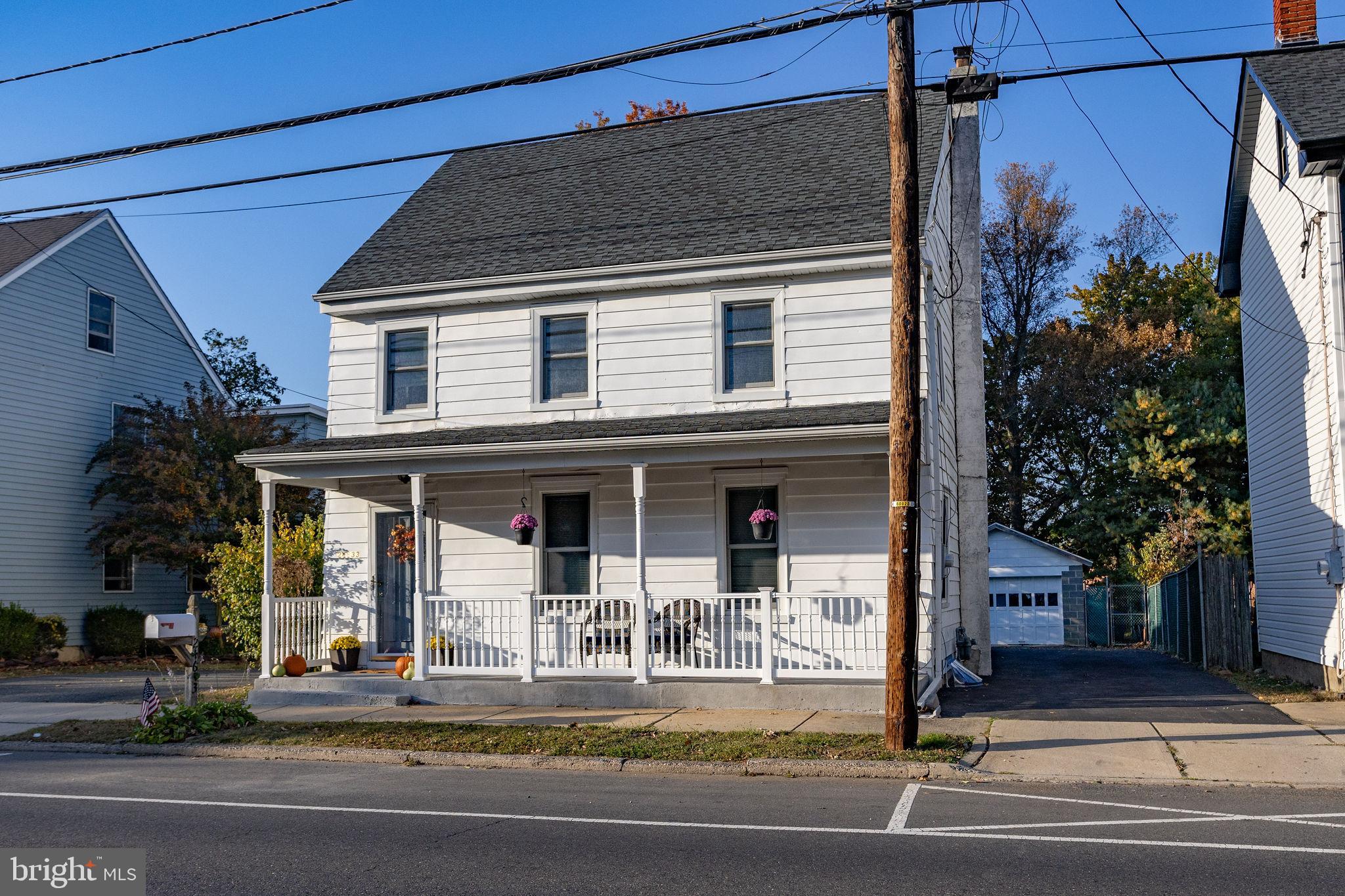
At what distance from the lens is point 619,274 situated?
16938 mm

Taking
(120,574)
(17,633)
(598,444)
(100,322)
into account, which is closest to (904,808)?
(598,444)

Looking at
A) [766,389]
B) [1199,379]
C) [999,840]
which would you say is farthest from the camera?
[1199,379]

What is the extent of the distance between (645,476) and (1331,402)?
8940mm

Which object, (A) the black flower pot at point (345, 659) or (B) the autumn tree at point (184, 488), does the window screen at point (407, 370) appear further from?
(B) the autumn tree at point (184, 488)

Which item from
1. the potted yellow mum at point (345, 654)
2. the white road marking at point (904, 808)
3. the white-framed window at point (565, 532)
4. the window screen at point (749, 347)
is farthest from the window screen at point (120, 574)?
the white road marking at point (904, 808)

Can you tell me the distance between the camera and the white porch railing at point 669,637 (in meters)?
14.4

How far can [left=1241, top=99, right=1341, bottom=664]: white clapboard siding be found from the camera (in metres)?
15.4

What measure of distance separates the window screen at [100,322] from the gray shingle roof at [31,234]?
5.29ft

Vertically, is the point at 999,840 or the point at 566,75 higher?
the point at 566,75

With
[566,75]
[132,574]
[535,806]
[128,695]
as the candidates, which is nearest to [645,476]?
[566,75]

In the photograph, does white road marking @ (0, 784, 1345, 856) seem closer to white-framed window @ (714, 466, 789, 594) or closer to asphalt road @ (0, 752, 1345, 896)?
asphalt road @ (0, 752, 1345, 896)

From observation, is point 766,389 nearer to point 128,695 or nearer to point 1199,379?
point 128,695

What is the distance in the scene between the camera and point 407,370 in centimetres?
1817

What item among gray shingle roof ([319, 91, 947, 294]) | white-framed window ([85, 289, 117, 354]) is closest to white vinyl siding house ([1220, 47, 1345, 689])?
gray shingle roof ([319, 91, 947, 294])
